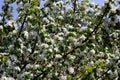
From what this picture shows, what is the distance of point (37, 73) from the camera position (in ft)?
34.0

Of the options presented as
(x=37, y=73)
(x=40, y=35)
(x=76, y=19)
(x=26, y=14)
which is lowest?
(x=37, y=73)

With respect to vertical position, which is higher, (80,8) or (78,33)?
(80,8)

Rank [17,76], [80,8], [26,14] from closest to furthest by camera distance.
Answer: [17,76] → [26,14] → [80,8]

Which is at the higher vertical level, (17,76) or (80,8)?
(80,8)

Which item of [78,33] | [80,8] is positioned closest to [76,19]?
[80,8]

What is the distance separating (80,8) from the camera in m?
13.6

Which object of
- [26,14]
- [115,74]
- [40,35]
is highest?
[26,14]

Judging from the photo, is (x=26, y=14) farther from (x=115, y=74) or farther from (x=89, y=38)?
(x=115, y=74)

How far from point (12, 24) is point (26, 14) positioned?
Result: 2.17 feet

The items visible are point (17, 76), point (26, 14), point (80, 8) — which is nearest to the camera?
point (17, 76)

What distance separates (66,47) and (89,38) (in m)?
0.76

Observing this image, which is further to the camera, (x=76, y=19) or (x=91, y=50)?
(x=76, y=19)

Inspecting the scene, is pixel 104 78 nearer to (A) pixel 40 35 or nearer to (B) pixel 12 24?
(A) pixel 40 35

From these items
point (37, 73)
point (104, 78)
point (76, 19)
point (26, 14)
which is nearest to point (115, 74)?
point (104, 78)
